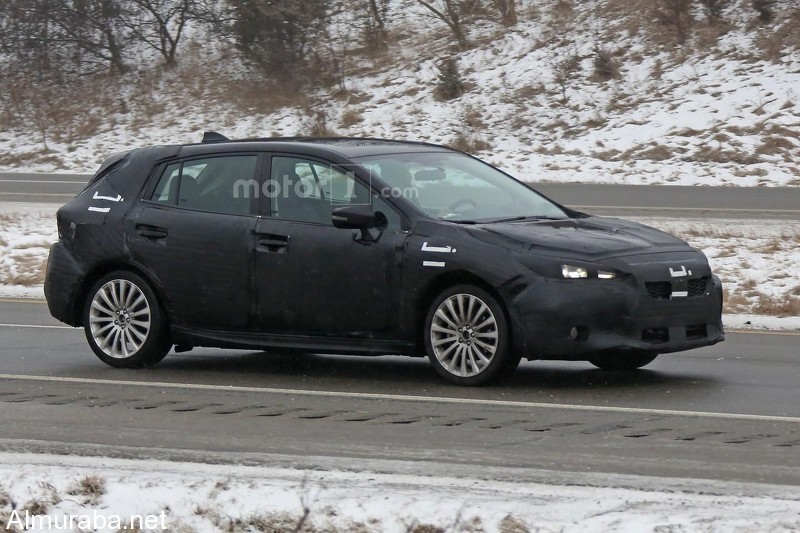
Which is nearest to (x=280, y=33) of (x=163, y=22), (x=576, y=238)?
(x=163, y=22)

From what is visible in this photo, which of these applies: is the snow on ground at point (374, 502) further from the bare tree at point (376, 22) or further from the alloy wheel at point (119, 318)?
the bare tree at point (376, 22)

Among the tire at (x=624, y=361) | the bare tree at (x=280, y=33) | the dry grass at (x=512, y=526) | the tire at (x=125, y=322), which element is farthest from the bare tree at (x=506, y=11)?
the dry grass at (x=512, y=526)

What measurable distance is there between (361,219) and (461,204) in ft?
2.50

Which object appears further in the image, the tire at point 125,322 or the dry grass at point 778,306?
the dry grass at point 778,306

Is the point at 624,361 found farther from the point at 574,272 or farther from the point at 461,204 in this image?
the point at 461,204

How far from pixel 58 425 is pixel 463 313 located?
2.55 metres

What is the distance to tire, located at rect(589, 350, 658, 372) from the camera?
8844mm

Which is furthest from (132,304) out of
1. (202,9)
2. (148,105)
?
(202,9)

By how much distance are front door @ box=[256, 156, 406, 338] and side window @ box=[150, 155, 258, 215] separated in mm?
230

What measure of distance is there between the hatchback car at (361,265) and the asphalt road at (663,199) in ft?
37.2

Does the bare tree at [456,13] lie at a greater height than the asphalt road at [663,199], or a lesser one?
greater

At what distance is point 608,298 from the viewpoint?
789 centimetres

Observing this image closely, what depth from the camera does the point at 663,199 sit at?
22.4 meters

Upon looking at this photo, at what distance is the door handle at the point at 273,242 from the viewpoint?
8.82 meters
